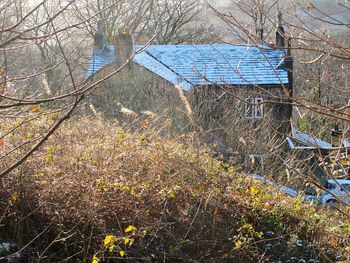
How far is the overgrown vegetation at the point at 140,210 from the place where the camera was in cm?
616

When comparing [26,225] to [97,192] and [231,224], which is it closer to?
[97,192]

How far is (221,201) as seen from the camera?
7.62 m

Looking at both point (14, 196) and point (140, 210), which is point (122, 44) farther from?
point (14, 196)

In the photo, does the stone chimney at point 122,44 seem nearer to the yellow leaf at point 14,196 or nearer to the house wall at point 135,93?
the house wall at point 135,93

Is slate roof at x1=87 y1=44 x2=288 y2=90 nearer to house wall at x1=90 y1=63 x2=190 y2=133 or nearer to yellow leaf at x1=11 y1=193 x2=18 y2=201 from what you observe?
house wall at x1=90 y1=63 x2=190 y2=133

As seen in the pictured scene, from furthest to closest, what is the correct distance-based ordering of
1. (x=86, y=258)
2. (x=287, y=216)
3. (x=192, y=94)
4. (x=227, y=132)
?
1. (x=192, y=94)
2. (x=227, y=132)
3. (x=287, y=216)
4. (x=86, y=258)

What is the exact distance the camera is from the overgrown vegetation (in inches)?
242

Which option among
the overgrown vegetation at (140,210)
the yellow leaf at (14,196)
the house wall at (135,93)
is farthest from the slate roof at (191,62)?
the yellow leaf at (14,196)

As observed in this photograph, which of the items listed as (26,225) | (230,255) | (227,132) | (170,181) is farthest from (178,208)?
(227,132)

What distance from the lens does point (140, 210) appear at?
6566 mm

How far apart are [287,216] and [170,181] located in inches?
79.1

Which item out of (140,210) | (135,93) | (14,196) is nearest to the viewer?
(14,196)

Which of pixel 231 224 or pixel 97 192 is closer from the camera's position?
pixel 97 192

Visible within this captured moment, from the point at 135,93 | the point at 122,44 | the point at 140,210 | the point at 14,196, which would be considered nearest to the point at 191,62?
the point at 122,44
